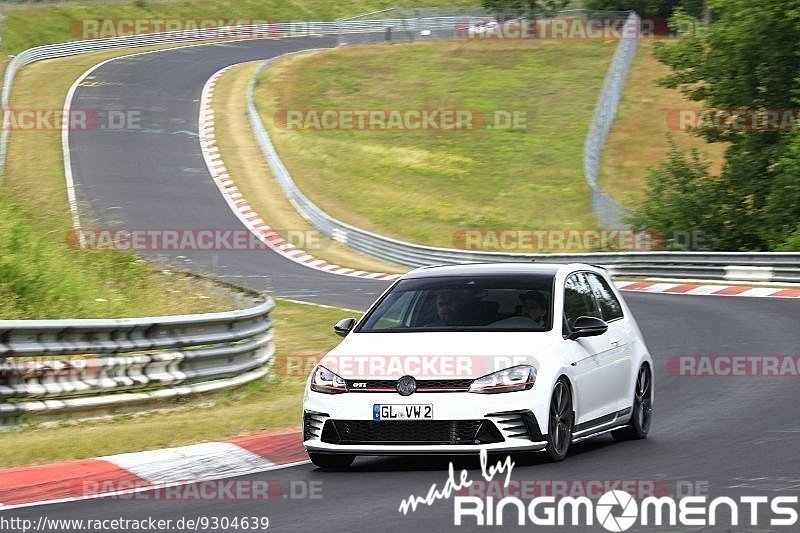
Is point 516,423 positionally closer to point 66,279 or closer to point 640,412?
point 640,412

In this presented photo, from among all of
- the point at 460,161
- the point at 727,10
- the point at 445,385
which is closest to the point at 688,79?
the point at 727,10

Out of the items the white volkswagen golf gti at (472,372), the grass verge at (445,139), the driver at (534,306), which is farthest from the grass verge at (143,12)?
the driver at (534,306)

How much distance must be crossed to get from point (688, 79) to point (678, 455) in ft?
101

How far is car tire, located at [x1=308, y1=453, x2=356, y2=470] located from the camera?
1037cm

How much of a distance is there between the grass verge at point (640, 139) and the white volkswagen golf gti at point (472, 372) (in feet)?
109

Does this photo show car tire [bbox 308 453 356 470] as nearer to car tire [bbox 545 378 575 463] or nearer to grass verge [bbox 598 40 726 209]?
car tire [bbox 545 378 575 463]

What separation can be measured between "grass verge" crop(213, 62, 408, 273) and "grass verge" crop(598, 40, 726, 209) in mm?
9532

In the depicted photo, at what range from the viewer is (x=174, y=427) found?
12172mm

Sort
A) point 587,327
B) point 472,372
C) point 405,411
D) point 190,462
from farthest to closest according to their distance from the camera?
point 587,327 → point 190,462 → point 472,372 → point 405,411

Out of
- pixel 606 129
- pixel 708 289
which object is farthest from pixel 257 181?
pixel 708 289

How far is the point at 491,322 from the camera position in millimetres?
10922

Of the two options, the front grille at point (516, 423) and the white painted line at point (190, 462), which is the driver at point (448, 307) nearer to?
the front grille at point (516, 423)

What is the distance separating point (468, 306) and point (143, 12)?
8436 cm

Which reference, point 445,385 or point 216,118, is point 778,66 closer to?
point 216,118
